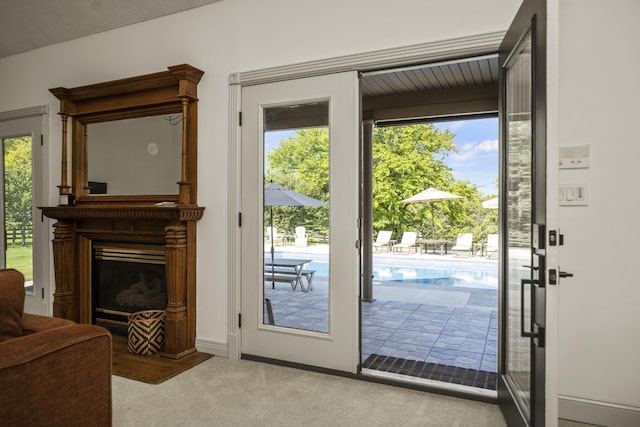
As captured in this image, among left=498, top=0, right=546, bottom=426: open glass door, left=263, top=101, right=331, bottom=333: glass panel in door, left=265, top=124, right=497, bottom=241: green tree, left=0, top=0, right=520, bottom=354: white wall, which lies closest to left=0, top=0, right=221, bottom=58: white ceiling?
left=0, top=0, right=520, bottom=354: white wall

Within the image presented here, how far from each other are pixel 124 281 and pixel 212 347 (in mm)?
1137

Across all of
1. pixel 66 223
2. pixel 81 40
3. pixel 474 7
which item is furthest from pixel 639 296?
pixel 81 40

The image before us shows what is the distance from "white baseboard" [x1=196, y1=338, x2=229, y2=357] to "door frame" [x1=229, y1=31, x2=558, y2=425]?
0.09ft

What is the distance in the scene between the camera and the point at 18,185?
4.47 m

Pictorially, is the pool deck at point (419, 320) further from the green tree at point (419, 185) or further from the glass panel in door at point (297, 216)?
the green tree at point (419, 185)

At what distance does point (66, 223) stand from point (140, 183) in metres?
0.83

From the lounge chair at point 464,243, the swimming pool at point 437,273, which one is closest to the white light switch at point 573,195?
the swimming pool at point 437,273

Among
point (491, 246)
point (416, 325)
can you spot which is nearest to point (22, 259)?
point (416, 325)

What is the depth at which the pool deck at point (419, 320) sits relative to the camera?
3123 mm

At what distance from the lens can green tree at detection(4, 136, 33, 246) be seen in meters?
4.38

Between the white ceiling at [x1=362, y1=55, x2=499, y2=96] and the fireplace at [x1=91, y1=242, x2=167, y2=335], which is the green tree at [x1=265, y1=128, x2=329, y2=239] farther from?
the white ceiling at [x1=362, y1=55, x2=499, y2=96]

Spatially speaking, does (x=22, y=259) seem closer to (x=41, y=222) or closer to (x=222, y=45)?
(x=41, y=222)

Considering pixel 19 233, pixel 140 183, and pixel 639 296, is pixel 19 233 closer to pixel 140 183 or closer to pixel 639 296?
pixel 140 183

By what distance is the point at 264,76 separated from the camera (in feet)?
10.4
